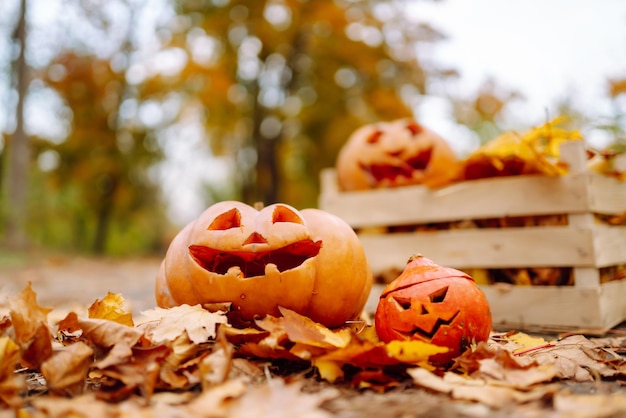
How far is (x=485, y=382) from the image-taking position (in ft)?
3.97

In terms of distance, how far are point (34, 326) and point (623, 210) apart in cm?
242

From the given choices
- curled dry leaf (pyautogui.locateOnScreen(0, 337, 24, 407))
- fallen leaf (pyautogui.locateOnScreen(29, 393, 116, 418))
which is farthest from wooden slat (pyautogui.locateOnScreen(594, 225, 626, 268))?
curled dry leaf (pyautogui.locateOnScreen(0, 337, 24, 407))

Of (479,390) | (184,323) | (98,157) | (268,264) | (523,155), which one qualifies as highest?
(98,157)

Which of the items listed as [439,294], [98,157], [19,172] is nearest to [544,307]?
[439,294]

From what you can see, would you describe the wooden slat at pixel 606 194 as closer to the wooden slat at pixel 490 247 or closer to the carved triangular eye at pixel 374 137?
the wooden slat at pixel 490 247

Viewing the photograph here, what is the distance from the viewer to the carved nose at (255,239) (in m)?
1.57

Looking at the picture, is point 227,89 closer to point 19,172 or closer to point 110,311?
point 19,172

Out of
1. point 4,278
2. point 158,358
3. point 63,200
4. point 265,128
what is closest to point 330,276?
point 158,358

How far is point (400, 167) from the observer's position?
287 centimetres

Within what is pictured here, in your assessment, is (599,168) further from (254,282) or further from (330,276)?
(254,282)

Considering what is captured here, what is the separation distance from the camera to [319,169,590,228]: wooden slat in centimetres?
213

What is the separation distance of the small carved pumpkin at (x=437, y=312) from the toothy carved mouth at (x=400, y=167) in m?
1.36

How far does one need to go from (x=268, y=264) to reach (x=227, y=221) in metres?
0.21

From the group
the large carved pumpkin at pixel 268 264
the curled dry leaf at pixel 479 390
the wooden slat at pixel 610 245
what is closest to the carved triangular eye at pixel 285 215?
the large carved pumpkin at pixel 268 264
